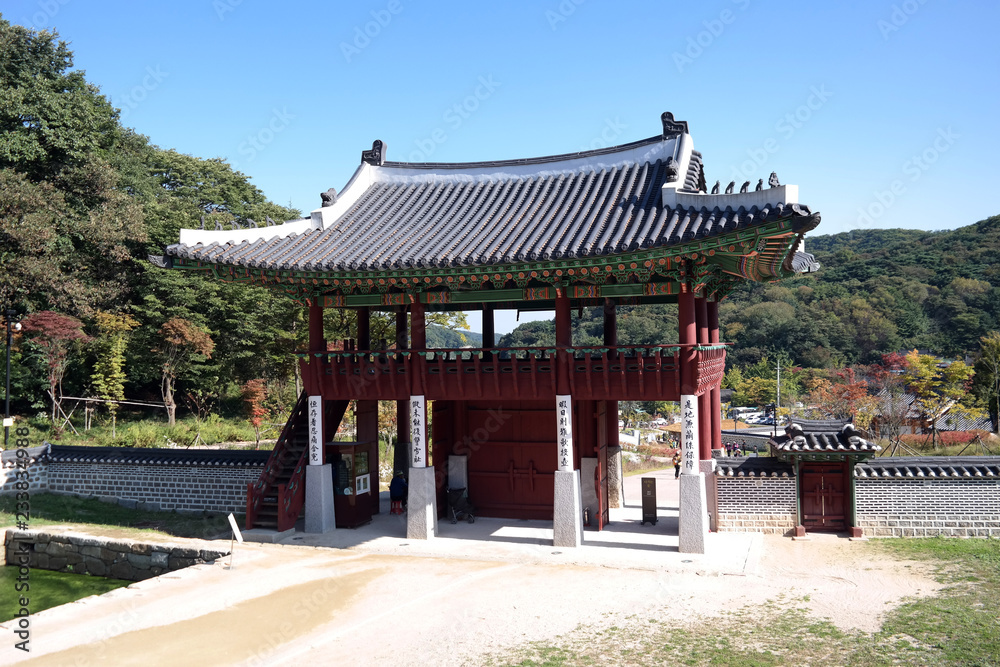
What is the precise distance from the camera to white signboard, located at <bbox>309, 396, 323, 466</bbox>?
1886 cm

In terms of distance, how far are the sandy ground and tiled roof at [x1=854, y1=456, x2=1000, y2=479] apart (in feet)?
6.63

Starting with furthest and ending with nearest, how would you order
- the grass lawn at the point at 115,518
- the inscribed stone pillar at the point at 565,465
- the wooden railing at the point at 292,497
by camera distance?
the grass lawn at the point at 115,518 → the wooden railing at the point at 292,497 → the inscribed stone pillar at the point at 565,465

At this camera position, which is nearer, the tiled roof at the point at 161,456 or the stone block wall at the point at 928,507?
the stone block wall at the point at 928,507

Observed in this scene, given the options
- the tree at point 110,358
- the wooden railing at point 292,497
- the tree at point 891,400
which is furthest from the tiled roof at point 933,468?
the tree at point 110,358

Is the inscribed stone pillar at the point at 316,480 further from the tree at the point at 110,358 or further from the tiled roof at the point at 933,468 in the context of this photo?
the tree at the point at 110,358

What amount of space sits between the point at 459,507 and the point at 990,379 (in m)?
37.5

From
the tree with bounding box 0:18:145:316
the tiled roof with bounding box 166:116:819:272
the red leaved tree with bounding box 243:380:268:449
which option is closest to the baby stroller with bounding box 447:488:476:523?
the tiled roof with bounding box 166:116:819:272

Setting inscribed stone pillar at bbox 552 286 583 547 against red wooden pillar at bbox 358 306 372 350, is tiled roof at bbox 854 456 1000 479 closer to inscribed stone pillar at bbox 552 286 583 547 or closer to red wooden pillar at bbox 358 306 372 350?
inscribed stone pillar at bbox 552 286 583 547

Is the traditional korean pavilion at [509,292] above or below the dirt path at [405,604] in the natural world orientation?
above

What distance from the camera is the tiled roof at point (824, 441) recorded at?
17.2m

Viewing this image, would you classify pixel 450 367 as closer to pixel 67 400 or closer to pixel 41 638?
pixel 41 638

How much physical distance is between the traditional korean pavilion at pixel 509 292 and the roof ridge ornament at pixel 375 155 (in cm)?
28

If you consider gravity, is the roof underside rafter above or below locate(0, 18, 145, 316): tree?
below

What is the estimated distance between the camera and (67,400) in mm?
36094
